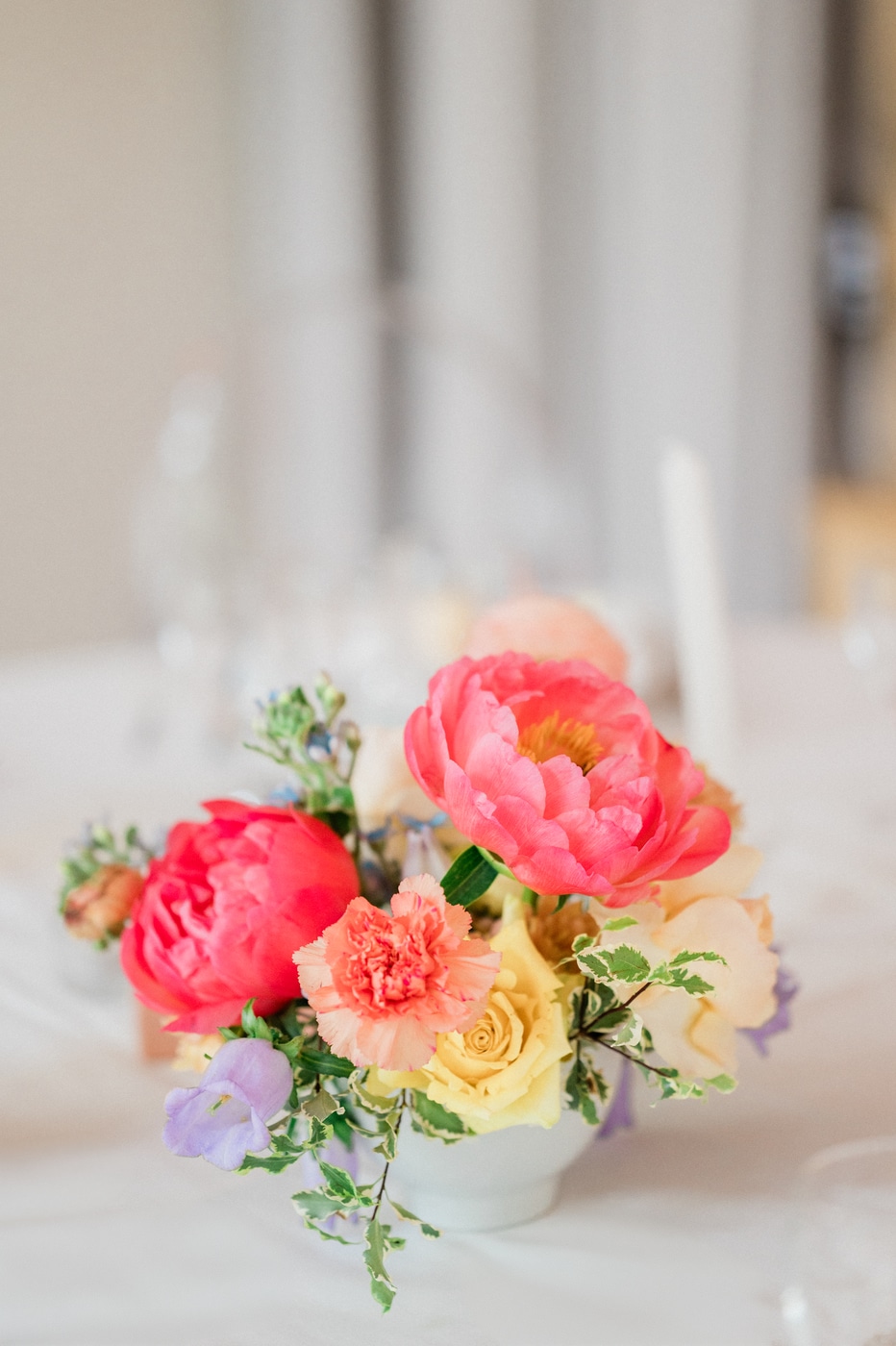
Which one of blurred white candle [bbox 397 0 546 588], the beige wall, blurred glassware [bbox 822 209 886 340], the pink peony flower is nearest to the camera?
the pink peony flower

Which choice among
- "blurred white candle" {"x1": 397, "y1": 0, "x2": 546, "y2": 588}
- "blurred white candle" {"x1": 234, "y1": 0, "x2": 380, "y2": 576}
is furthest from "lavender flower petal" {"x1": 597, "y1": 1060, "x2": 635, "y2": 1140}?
"blurred white candle" {"x1": 234, "y1": 0, "x2": 380, "y2": 576}

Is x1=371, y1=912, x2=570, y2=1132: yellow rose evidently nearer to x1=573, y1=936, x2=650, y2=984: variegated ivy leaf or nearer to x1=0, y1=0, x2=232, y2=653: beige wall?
x1=573, y1=936, x2=650, y2=984: variegated ivy leaf

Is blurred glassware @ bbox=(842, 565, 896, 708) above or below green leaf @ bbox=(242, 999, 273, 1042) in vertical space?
below

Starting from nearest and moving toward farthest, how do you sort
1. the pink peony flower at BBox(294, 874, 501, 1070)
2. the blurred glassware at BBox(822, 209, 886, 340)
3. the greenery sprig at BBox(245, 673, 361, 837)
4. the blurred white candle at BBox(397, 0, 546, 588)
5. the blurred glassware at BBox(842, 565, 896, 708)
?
the pink peony flower at BBox(294, 874, 501, 1070), the greenery sprig at BBox(245, 673, 361, 837), the blurred glassware at BBox(842, 565, 896, 708), the blurred white candle at BBox(397, 0, 546, 588), the blurred glassware at BBox(822, 209, 886, 340)

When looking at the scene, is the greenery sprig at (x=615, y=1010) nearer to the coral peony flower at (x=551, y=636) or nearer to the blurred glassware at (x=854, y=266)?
the coral peony flower at (x=551, y=636)

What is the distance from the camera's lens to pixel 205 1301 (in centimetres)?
47

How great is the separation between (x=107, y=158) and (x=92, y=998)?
2513 mm

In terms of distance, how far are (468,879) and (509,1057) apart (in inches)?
2.2

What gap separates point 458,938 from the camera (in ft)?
1.23

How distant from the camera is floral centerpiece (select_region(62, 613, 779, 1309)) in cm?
37

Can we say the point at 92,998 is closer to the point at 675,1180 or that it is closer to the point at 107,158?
the point at 675,1180

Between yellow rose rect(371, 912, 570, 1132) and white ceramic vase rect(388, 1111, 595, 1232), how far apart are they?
4cm

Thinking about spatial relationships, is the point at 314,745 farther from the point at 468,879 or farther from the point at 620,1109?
the point at 620,1109

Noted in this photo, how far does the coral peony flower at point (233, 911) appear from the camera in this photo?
1.35 ft
